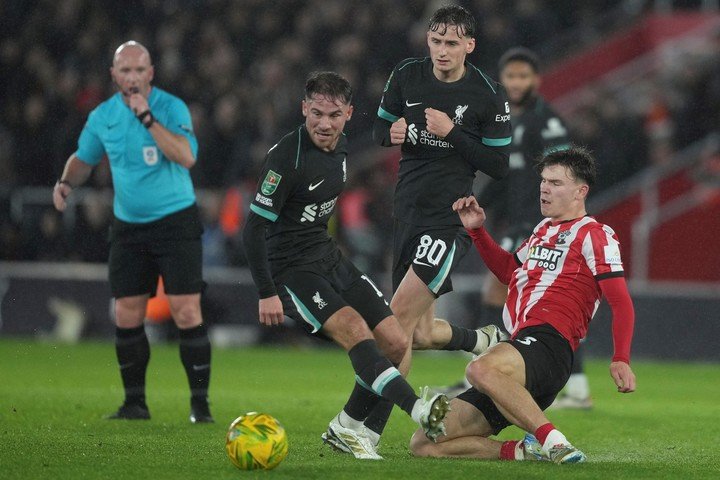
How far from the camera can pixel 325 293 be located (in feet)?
22.7

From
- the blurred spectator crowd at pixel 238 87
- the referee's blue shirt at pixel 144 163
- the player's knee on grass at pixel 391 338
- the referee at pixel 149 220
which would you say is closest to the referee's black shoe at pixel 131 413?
the referee at pixel 149 220

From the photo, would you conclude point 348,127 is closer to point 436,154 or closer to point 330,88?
point 436,154

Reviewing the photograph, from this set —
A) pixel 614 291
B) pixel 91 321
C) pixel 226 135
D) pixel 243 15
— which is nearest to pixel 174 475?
pixel 614 291

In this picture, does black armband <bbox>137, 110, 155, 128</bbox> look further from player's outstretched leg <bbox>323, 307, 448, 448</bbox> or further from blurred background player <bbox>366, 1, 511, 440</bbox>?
player's outstretched leg <bbox>323, 307, 448, 448</bbox>

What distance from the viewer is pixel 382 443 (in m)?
7.50

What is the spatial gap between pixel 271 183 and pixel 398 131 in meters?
0.85

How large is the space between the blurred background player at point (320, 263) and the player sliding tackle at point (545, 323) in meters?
0.46

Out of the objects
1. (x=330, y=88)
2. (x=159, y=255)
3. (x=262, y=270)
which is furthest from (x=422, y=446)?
(x=159, y=255)

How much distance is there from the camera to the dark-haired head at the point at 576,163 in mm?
6703

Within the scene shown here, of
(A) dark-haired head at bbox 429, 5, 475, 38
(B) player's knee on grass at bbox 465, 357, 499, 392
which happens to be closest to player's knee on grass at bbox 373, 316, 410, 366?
(B) player's knee on grass at bbox 465, 357, 499, 392

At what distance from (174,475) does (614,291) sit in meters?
2.37

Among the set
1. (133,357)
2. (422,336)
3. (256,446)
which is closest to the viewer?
(256,446)

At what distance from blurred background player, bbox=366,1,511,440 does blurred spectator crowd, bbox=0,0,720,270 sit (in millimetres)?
8076

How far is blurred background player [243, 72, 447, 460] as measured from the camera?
6.79 m
